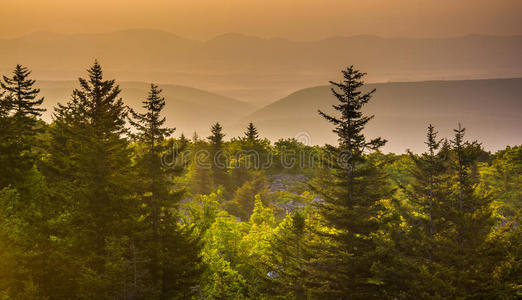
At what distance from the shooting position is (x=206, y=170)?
2475 inches

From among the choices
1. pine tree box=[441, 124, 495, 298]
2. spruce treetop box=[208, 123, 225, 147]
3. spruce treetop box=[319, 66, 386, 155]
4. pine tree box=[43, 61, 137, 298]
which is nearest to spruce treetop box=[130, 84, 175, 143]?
pine tree box=[43, 61, 137, 298]

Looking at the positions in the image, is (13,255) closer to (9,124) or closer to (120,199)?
(120,199)

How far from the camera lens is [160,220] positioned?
77.3 feet

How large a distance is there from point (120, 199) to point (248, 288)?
12.7 meters

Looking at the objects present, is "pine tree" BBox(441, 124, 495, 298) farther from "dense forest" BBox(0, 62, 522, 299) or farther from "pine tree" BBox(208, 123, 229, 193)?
"pine tree" BBox(208, 123, 229, 193)

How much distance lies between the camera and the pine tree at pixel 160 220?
845 inches

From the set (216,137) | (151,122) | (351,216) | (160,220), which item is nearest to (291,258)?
(351,216)

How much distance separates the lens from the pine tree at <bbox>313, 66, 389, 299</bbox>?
22328 mm

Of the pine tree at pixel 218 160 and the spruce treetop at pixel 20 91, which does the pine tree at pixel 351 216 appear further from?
the pine tree at pixel 218 160

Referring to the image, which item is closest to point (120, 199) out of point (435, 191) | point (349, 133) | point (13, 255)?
point (13, 255)

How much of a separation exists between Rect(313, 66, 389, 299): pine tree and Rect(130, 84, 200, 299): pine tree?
841 centimetres
